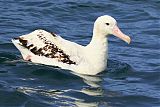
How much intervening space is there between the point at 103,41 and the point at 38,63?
132 cm

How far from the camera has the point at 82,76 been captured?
42.2 ft

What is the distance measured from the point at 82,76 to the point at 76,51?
534mm

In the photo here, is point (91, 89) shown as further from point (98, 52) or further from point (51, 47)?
point (51, 47)

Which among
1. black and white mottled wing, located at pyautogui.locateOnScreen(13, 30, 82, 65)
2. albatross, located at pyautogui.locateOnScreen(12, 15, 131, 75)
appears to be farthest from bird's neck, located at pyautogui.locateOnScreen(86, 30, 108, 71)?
black and white mottled wing, located at pyautogui.locateOnScreen(13, 30, 82, 65)

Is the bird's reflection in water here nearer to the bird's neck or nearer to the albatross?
the albatross

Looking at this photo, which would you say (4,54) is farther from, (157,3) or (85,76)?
(157,3)

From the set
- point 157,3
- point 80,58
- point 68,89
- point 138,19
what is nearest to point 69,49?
point 80,58

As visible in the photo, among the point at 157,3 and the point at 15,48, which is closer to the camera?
the point at 15,48

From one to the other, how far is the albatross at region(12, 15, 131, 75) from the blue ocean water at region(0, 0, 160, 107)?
17 cm

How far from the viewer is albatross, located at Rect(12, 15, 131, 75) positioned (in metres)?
13.0

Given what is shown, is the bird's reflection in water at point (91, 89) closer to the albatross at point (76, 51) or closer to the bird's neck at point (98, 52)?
the albatross at point (76, 51)

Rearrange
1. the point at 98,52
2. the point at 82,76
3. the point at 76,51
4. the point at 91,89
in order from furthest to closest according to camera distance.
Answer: the point at 98,52 < the point at 76,51 < the point at 82,76 < the point at 91,89

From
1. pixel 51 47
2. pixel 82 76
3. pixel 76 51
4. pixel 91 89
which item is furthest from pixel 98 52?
pixel 91 89

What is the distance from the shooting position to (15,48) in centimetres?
1471
